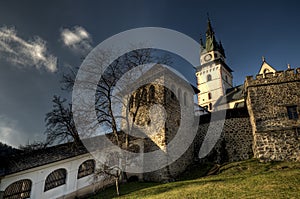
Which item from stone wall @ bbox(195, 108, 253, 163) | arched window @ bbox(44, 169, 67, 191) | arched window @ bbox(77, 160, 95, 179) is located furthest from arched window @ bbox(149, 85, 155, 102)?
arched window @ bbox(44, 169, 67, 191)

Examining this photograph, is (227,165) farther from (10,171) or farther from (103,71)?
(10,171)

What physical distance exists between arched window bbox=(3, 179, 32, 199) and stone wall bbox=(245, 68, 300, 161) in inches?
583

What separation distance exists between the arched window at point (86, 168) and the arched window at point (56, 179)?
3.26ft

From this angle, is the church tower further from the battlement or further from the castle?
the battlement

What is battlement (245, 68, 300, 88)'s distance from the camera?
1647 cm

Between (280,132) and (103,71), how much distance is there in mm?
12868

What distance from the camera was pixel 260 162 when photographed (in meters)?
14.7

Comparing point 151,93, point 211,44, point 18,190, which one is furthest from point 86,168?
point 211,44

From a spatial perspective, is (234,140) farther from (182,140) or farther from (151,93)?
(151,93)

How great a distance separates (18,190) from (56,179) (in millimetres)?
2158

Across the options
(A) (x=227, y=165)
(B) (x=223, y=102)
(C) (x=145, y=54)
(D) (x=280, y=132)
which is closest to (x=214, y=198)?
(A) (x=227, y=165)

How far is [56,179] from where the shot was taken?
48.3ft

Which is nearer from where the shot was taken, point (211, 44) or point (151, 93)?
point (151, 93)

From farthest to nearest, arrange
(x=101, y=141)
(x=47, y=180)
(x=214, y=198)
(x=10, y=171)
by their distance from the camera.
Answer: (x=101, y=141) < (x=47, y=180) < (x=10, y=171) < (x=214, y=198)
